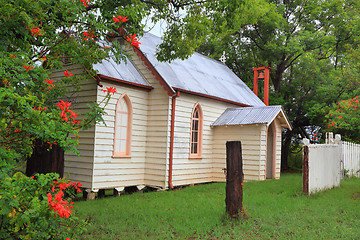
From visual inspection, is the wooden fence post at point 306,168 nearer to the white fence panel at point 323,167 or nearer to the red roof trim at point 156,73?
the white fence panel at point 323,167

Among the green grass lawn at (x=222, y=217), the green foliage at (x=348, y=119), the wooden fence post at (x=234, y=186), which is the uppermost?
the green foliage at (x=348, y=119)

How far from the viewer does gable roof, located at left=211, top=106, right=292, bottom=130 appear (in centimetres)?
1486

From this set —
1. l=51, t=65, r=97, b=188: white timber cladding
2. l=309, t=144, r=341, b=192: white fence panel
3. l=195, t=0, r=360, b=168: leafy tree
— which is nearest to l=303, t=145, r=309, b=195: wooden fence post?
l=309, t=144, r=341, b=192: white fence panel

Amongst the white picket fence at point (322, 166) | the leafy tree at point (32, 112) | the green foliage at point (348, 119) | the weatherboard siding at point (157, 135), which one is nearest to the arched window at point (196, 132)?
the weatherboard siding at point (157, 135)

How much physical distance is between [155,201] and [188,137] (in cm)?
451

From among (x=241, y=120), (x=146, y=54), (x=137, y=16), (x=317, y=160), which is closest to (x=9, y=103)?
(x=137, y=16)

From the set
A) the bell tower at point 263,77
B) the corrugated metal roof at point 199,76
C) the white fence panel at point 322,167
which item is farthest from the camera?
the bell tower at point 263,77

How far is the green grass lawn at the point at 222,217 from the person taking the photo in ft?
21.9

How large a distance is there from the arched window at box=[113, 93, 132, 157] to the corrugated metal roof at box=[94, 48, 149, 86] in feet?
2.36

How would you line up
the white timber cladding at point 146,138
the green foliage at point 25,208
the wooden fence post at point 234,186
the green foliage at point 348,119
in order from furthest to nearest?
the green foliage at point 348,119, the white timber cladding at point 146,138, the wooden fence post at point 234,186, the green foliage at point 25,208

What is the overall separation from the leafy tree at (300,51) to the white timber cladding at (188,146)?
393 inches

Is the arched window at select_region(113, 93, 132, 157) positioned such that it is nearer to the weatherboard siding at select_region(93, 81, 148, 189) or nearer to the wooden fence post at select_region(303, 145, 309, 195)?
the weatherboard siding at select_region(93, 81, 148, 189)

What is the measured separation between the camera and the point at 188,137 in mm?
14188

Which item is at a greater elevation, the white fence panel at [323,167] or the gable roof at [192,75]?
the gable roof at [192,75]
